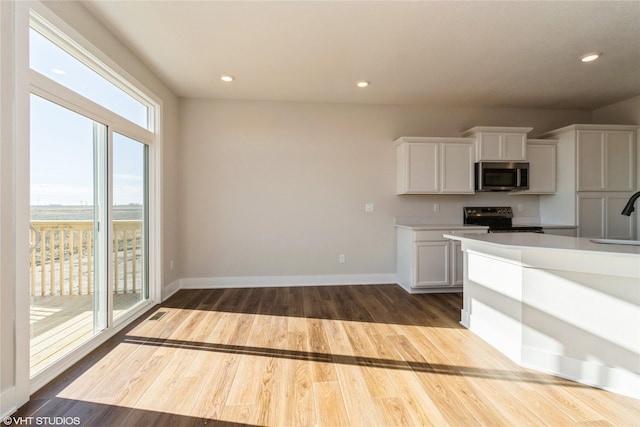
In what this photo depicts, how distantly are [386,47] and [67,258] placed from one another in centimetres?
323

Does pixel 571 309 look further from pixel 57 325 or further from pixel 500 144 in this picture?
pixel 57 325

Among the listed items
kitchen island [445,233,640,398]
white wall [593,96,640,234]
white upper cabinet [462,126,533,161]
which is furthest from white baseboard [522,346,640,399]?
white wall [593,96,640,234]

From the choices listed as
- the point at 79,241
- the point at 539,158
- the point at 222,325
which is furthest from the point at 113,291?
the point at 539,158

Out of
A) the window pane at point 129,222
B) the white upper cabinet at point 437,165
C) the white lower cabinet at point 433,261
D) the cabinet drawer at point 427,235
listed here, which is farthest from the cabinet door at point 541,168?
the window pane at point 129,222

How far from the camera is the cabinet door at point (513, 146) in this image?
394cm

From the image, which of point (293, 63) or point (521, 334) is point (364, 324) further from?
point (293, 63)

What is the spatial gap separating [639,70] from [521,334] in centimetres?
344

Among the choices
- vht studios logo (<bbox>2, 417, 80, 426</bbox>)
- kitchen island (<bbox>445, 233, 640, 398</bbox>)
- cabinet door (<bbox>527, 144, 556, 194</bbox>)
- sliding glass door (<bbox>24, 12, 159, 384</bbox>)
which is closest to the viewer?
vht studios logo (<bbox>2, 417, 80, 426</bbox>)

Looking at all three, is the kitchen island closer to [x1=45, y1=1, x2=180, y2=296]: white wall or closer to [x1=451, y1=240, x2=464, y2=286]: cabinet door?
[x1=451, y1=240, x2=464, y2=286]: cabinet door

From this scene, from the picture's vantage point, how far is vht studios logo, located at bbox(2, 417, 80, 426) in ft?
4.91

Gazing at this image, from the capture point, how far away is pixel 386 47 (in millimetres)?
2676

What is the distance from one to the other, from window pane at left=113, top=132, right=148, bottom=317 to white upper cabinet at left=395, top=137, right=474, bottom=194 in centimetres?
335

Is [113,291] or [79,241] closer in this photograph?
[79,241]

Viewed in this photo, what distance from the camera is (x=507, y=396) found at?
5.63ft
